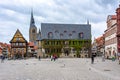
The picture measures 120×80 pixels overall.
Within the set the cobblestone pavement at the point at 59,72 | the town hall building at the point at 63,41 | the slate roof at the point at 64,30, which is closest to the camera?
the cobblestone pavement at the point at 59,72

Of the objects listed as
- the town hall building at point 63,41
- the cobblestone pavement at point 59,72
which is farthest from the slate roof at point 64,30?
the cobblestone pavement at point 59,72

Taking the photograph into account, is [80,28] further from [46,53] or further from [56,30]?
[46,53]

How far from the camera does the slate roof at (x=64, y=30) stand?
119375 millimetres

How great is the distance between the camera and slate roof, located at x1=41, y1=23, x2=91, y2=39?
119375mm

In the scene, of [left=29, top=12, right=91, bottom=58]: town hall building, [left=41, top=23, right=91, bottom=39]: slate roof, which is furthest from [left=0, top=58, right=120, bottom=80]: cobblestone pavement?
[left=41, top=23, right=91, bottom=39]: slate roof

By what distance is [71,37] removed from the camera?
120 m

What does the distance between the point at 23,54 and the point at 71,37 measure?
2717 centimetres

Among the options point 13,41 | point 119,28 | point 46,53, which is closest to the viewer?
point 119,28

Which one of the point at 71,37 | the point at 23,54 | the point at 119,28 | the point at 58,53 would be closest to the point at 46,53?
the point at 58,53

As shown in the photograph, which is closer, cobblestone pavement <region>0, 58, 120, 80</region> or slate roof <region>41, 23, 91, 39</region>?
cobblestone pavement <region>0, 58, 120, 80</region>

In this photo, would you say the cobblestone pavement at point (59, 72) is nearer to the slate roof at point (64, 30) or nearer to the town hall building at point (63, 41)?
the town hall building at point (63, 41)

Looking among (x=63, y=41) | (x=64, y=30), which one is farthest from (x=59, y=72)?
(x=64, y=30)

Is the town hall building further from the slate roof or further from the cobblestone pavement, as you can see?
the cobblestone pavement

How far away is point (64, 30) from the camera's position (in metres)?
121
